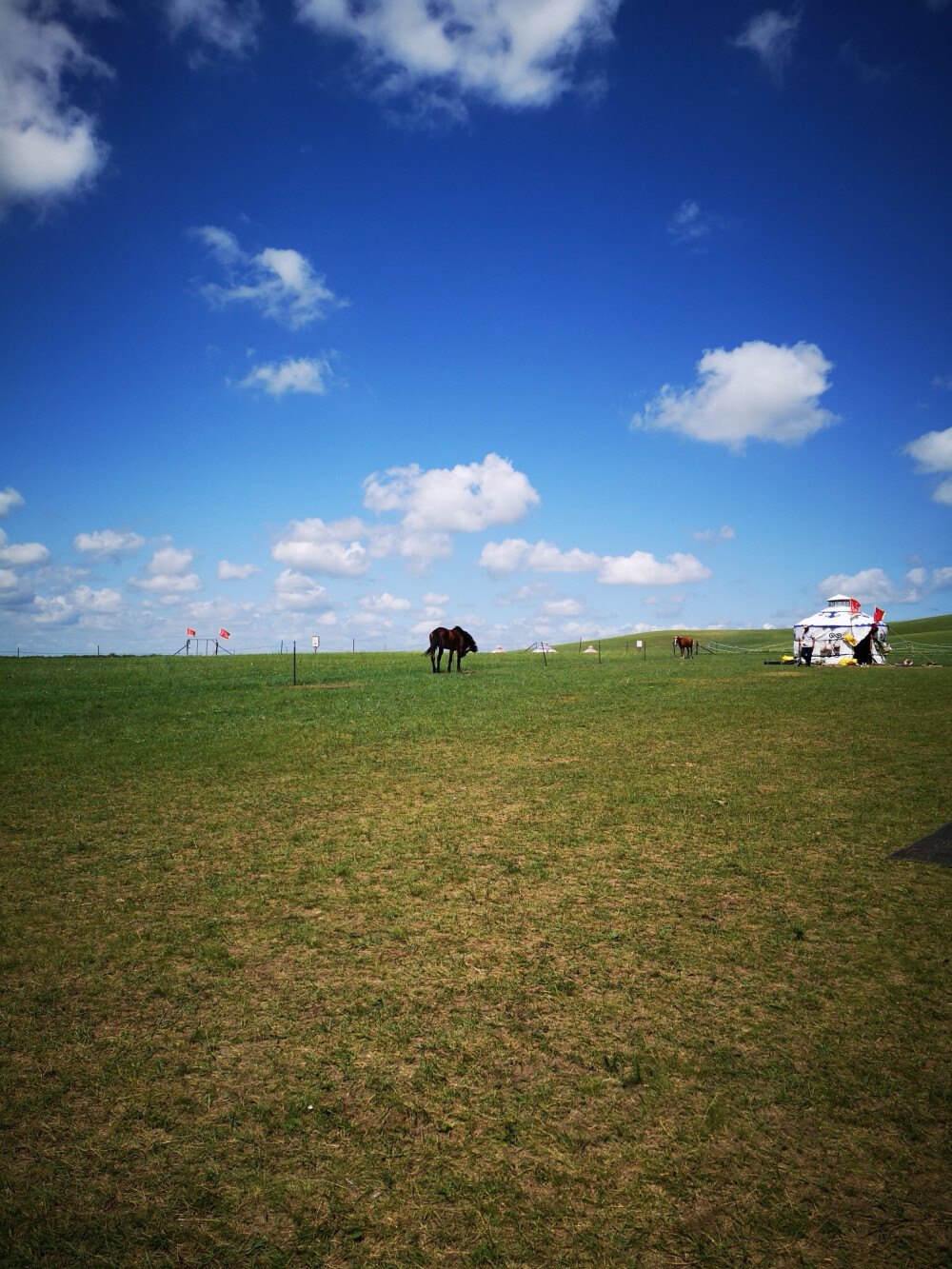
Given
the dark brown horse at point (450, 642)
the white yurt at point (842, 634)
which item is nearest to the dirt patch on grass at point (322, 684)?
the dark brown horse at point (450, 642)

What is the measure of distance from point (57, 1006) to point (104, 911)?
176cm

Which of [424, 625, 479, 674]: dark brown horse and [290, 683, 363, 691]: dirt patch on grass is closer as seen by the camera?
[290, 683, 363, 691]: dirt patch on grass

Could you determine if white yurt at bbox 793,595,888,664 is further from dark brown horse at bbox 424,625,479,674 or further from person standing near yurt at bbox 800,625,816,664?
dark brown horse at bbox 424,625,479,674

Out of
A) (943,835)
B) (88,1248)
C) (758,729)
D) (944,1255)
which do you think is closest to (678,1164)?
(944,1255)

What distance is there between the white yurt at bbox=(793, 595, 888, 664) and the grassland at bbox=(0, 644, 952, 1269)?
46.0 m

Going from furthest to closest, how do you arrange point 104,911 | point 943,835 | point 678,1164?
point 943,835, point 104,911, point 678,1164

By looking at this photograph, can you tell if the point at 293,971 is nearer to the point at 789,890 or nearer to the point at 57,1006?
the point at 57,1006

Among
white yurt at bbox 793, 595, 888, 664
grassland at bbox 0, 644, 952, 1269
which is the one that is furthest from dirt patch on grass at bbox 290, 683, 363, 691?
white yurt at bbox 793, 595, 888, 664

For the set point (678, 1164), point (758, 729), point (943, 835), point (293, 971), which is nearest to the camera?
point (678, 1164)

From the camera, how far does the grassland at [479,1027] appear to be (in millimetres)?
3061

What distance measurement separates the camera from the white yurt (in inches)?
2026

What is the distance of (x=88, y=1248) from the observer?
2.97 meters

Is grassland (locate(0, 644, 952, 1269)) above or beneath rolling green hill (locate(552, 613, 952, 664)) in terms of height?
beneath

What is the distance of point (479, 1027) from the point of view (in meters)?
4.47
